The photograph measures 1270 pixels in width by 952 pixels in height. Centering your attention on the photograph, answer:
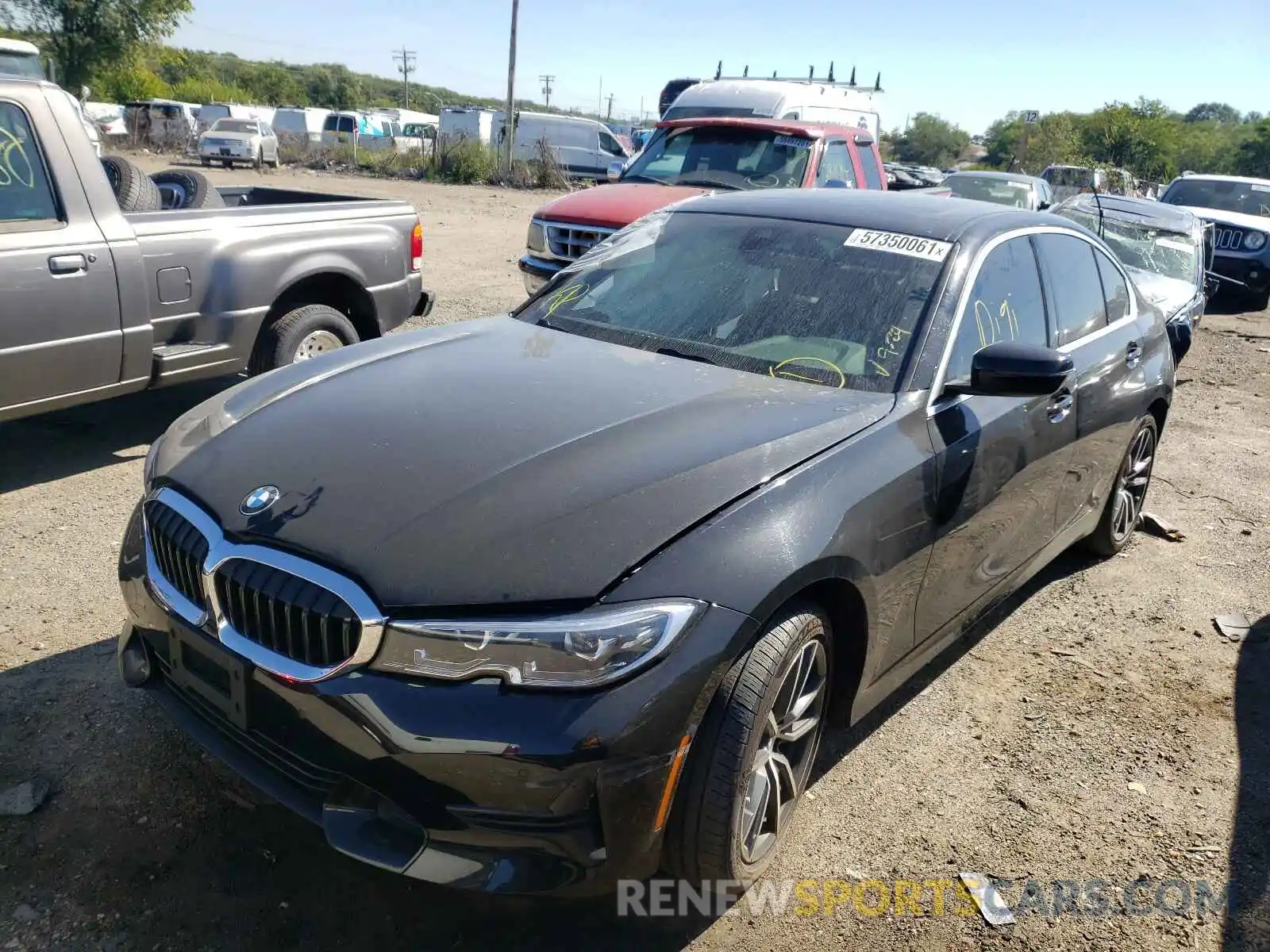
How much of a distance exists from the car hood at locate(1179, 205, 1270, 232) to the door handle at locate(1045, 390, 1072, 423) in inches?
483

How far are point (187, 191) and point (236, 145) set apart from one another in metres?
24.6

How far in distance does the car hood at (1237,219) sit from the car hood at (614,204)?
29.2 ft

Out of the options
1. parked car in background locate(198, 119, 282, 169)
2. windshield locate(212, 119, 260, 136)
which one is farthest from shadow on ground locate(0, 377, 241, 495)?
windshield locate(212, 119, 260, 136)

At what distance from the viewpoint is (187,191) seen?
600cm

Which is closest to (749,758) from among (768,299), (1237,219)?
(768,299)

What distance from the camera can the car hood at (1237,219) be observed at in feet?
46.7

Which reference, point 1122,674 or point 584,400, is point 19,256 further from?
point 1122,674

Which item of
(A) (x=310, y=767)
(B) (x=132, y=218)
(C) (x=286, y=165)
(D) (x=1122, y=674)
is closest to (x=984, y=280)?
(D) (x=1122, y=674)

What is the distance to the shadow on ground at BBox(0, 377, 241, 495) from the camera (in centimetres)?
512

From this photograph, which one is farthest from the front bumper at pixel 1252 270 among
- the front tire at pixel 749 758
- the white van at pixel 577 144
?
the white van at pixel 577 144

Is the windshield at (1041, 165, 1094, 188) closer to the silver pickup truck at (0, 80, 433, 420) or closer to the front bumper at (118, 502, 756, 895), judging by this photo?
the silver pickup truck at (0, 80, 433, 420)

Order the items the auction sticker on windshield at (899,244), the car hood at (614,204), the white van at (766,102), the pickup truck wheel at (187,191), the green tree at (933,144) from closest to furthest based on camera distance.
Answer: the auction sticker on windshield at (899,244) < the pickup truck wheel at (187,191) < the car hood at (614,204) < the white van at (766,102) < the green tree at (933,144)

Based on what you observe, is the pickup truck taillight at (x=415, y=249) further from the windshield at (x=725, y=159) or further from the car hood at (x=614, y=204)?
the windshield at (x=725, y=159)

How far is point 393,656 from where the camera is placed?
2.07m
